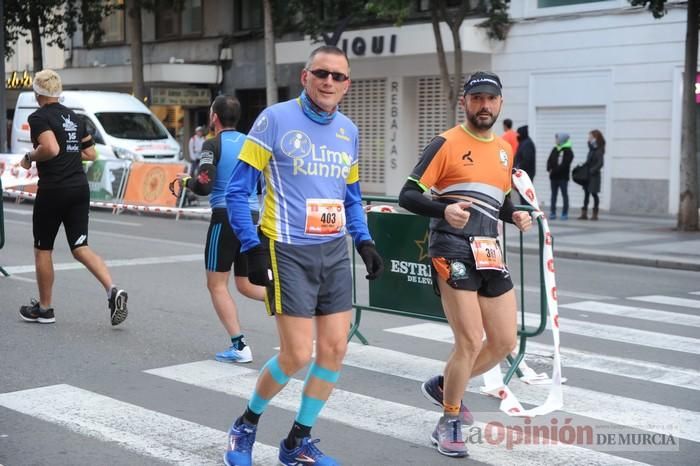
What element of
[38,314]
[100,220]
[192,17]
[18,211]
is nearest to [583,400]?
[38,314]

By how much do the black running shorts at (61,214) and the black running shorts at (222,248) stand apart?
161cm

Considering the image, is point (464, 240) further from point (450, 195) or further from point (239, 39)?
point (239, 39)

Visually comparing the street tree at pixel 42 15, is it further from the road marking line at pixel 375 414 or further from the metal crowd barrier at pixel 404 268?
the road marking line at pixel 375 414

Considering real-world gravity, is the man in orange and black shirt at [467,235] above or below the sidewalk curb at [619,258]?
above

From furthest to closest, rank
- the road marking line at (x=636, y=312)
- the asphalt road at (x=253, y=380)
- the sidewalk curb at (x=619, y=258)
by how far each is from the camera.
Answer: the sidewalk curb at (x=619, y=258)
the road marking line at (x=636, y=312)
the asphalt road at (x=253, y=380)

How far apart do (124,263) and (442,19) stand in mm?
14758

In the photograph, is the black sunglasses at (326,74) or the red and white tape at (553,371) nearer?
the black sunglasses at (326,74)

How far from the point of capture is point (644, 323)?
9.30 metres

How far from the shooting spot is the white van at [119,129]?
2350 cm

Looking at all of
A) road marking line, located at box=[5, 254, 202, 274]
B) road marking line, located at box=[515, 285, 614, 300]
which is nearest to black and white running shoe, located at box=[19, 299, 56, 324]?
road marking line, located at box=[5, 254, 202, 274]

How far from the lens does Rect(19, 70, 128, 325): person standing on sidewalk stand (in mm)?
8234

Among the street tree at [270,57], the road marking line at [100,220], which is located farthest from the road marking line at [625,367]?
the street tree at [270,57]

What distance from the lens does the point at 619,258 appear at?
1474 cm

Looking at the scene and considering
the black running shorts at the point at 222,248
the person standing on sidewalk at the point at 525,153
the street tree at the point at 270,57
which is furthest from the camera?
the street tree at the point at 270,57
